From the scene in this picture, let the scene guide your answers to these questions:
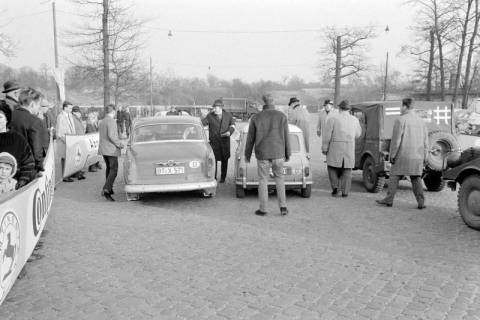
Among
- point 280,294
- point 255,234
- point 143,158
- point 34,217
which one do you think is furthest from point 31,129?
point 280,294

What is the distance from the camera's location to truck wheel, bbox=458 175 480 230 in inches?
255

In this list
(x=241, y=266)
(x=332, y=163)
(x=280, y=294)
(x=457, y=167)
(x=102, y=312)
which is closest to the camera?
(x=102, y=312)

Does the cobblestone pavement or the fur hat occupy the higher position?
the fur hat

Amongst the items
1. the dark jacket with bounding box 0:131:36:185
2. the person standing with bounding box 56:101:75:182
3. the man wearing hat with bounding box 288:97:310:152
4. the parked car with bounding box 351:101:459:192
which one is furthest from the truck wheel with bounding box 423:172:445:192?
the person standing with bounding box 56:101:75:182

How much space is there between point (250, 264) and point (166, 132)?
4564mm

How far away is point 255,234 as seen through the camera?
6246mm

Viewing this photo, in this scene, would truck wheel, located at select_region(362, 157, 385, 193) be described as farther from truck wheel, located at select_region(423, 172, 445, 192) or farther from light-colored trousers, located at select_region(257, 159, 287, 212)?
light-colored trousers, located at select_region(257, 159, 287, 212)

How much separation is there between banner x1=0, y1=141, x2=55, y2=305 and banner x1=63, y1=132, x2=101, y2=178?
554 cm

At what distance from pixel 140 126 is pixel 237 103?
43.9m

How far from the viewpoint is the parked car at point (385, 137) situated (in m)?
8.81

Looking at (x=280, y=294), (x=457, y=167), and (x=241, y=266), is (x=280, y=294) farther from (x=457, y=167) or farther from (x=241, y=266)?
(x=457, y=167)

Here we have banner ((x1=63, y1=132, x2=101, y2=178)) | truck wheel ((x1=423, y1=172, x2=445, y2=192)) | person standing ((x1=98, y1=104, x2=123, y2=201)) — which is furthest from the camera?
banner ((x1=63, y1=132, x2=101, y2=178))

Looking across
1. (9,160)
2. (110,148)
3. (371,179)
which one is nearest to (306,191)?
(371,179)

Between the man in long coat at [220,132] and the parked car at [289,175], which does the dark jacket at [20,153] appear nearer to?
the parked car at [289,175]
